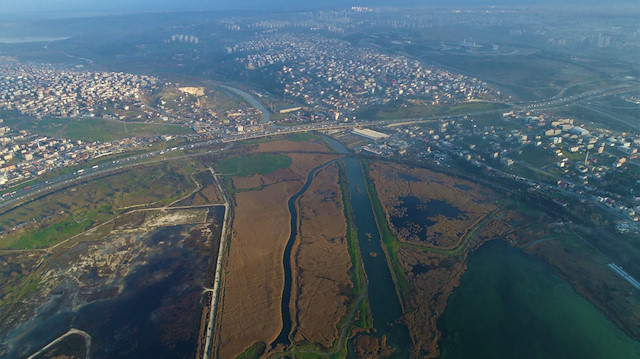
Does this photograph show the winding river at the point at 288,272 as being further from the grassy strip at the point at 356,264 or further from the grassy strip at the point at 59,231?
the grassy strip at the point at 59,231

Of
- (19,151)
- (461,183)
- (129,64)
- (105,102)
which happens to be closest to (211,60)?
(129,64)

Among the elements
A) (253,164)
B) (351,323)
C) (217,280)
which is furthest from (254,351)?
(253,164)

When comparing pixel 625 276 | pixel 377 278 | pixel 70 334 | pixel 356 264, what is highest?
pixel 625 276

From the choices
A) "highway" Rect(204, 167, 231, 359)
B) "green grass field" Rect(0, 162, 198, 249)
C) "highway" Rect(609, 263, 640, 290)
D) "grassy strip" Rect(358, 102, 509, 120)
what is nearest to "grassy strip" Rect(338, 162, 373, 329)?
"highway" Rect(204, 167, 231, 359)

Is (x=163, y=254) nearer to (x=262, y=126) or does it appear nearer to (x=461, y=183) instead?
(x=461, y=183)

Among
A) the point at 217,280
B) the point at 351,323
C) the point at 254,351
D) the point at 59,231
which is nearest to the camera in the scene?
the point at 254,351

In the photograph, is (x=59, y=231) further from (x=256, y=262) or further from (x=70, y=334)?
(x=256, y=262)

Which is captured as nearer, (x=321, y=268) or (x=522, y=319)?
(x=522, y=319)

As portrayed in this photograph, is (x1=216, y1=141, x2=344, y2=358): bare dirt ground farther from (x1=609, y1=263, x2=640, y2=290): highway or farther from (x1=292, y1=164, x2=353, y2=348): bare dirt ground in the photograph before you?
(x1=609, y1=263, x2=640, y2=290): highway
